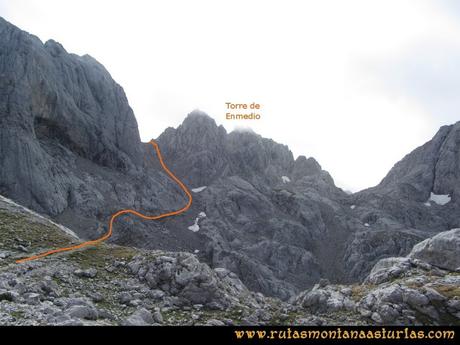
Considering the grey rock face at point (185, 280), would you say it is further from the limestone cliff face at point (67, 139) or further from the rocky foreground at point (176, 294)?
the limestone cliff face at point (67, 139)

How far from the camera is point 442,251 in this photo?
160 ft

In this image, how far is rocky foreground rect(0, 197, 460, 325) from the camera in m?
26.9

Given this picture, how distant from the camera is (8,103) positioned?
378 feet

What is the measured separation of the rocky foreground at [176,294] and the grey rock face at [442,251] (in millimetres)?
160

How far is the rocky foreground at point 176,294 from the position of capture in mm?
26891

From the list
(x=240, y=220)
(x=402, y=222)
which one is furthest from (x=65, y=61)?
(x=402, y=222)

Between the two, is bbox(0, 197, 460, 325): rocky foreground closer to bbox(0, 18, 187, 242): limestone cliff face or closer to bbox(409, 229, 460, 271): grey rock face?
bbox(409, 229, 460, 271): grey rock face

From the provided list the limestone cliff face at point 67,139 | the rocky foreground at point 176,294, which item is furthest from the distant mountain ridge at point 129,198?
the rocky foreground at point 176,294

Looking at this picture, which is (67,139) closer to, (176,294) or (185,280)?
(185,280)

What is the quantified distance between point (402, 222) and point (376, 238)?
3378cm

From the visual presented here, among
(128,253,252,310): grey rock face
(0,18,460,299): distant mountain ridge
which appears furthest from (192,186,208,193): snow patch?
(128,253,252,310): grey rock face

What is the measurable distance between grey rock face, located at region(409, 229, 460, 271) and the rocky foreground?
0.16 metres

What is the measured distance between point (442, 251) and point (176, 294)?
35020 mm

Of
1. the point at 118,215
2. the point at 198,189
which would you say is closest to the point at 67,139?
the point at 118,215
